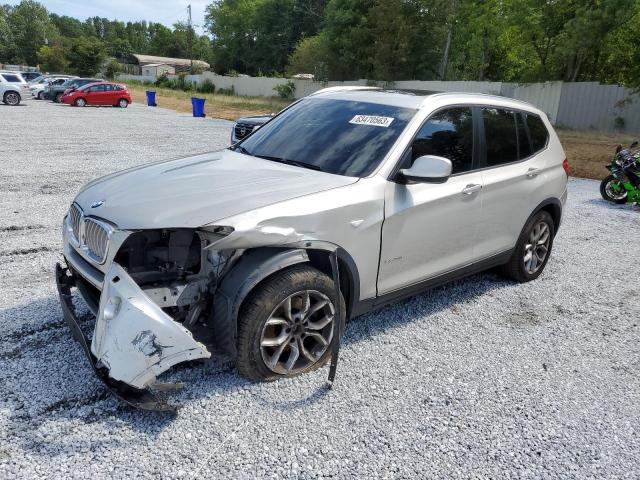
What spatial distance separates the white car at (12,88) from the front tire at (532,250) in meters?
29.0

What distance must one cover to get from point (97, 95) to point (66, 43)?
7382cm

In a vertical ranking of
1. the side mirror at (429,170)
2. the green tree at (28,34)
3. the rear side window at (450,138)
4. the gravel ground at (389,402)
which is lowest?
the gravel ground at (389,402)

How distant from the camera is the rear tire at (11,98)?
26.9 m

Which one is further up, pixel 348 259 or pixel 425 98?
pixel 425 98

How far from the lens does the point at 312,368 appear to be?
3.36 metres

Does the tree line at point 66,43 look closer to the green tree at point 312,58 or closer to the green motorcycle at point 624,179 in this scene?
the green tree at point 312,58

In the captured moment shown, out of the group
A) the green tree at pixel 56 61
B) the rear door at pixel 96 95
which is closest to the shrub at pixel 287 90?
the rear door at pixel 96 95

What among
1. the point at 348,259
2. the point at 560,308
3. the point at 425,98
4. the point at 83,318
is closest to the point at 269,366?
the point at 348,259

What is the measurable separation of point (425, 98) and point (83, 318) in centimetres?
306

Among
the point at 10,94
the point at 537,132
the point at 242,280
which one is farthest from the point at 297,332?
the point at 10,94

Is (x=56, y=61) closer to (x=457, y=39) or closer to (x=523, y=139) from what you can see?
(x=457, y=39)

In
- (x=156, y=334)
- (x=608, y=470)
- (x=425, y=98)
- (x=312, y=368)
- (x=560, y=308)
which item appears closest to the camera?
(x=156, y=334)

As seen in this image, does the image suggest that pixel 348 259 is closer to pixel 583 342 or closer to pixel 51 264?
pixel 583 342

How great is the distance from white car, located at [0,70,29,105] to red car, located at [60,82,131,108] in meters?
2.38
